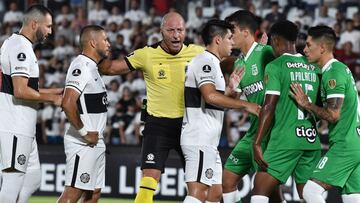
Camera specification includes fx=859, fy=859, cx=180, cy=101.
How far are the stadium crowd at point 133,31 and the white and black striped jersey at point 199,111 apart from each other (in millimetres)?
6906

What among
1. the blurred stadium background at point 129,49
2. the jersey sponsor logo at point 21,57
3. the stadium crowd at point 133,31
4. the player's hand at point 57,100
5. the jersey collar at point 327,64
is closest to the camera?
the jersey collar at point 327,64

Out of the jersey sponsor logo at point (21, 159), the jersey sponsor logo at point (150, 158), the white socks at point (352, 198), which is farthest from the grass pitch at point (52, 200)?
the white socks at point (352, 198)

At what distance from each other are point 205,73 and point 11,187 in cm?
238

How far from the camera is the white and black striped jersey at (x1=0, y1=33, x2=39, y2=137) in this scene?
9125mm

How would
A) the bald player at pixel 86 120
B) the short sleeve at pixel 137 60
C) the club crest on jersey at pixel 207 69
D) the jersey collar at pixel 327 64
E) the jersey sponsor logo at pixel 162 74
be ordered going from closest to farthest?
the jersey collar at pixel 327 64
the club crest on jersey at pixel 207 69
the bald player at pixel 86 120
the jersey sponsor logo at pixel 162 74
the short sleeve at pixel 137 60

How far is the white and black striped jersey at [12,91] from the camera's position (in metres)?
9.12

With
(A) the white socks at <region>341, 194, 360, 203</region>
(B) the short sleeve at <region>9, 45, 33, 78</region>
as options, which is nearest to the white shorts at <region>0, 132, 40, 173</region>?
(B) the short sleeve at <region>9, 45, 33, 78</region>

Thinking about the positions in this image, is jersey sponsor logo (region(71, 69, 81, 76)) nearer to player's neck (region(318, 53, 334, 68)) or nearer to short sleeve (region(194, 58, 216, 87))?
short sleeve (region(194, 58, 216, 87))

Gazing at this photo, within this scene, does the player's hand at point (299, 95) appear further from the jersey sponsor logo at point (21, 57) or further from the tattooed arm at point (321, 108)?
the jersey sponsor logo at point (21, 57)

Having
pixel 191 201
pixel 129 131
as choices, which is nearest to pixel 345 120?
pixel 191 201

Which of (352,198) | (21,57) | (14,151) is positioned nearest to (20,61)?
(21,57)

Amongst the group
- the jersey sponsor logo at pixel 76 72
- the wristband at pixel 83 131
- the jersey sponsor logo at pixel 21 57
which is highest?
the jersey sponsor logo at pixel 21 57

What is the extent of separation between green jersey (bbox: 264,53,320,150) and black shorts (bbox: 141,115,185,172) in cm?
120

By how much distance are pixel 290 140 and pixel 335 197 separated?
5391 mm
